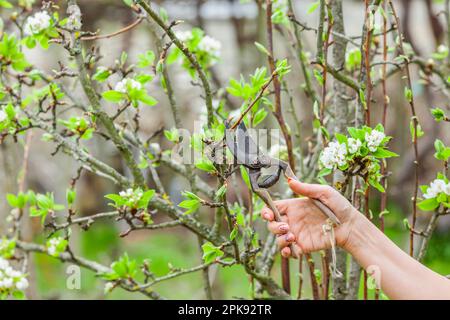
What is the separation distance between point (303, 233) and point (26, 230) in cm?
191

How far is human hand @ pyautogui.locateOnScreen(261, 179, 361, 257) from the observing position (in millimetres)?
1421

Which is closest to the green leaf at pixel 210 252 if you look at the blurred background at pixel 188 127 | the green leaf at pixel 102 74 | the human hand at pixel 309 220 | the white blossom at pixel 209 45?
the human hand at pixel 309 220

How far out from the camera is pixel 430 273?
135 cm

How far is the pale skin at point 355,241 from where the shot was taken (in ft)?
4.38

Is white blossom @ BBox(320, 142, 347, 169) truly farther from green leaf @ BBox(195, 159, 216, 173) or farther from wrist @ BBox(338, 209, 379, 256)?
green leaf @ BBox(195, 159, 216, 173)

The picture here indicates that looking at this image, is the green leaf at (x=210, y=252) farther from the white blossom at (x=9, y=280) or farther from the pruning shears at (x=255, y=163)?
the white blossom at (x=9, y=280)

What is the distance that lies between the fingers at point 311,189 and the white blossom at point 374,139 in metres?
0.14

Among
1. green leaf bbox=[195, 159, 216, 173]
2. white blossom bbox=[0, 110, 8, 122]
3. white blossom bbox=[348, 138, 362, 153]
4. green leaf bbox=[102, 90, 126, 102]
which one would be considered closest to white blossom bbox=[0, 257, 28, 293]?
white blossom bbox=[0, 110, 8, 122]

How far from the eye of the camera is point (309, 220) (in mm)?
1514

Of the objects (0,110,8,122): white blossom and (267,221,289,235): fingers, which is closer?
(267,221,289,235): fingers

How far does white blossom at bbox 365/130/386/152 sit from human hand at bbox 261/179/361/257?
0.45 ft
